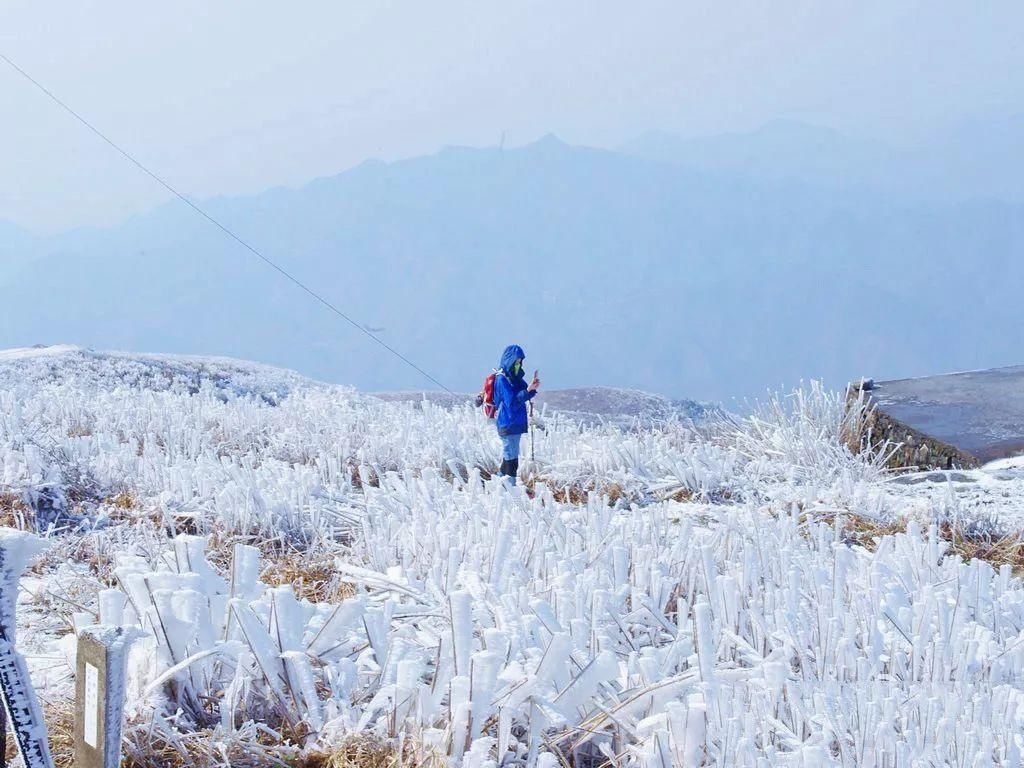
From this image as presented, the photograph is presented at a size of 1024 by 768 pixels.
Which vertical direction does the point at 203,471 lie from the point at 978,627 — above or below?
above

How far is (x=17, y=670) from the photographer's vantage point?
68.7 inches

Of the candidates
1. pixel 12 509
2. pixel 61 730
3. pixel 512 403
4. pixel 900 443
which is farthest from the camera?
pixel 900 443

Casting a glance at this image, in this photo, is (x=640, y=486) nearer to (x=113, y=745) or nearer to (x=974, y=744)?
(x=974, y=744)

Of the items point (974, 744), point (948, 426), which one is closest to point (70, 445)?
point (974, 744)

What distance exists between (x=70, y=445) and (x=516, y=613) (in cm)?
475

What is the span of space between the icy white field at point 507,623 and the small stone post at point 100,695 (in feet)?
1.25

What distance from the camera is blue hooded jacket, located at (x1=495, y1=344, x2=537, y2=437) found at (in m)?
6.64

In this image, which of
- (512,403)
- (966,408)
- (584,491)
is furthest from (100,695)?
(966,408)

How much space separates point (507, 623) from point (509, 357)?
443 cm

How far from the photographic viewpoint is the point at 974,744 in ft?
6.60

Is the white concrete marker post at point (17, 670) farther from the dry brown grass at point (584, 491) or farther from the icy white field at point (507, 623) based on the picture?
the dry brown grass at point (584, 491)

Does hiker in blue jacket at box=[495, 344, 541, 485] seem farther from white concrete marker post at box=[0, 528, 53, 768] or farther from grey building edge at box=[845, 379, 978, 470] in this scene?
white concrete marker post at box=[0, 528, 53, 768]

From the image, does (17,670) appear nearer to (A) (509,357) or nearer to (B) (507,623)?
(B) (507,623)

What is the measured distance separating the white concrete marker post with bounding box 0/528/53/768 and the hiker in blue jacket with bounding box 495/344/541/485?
4.83 meters
